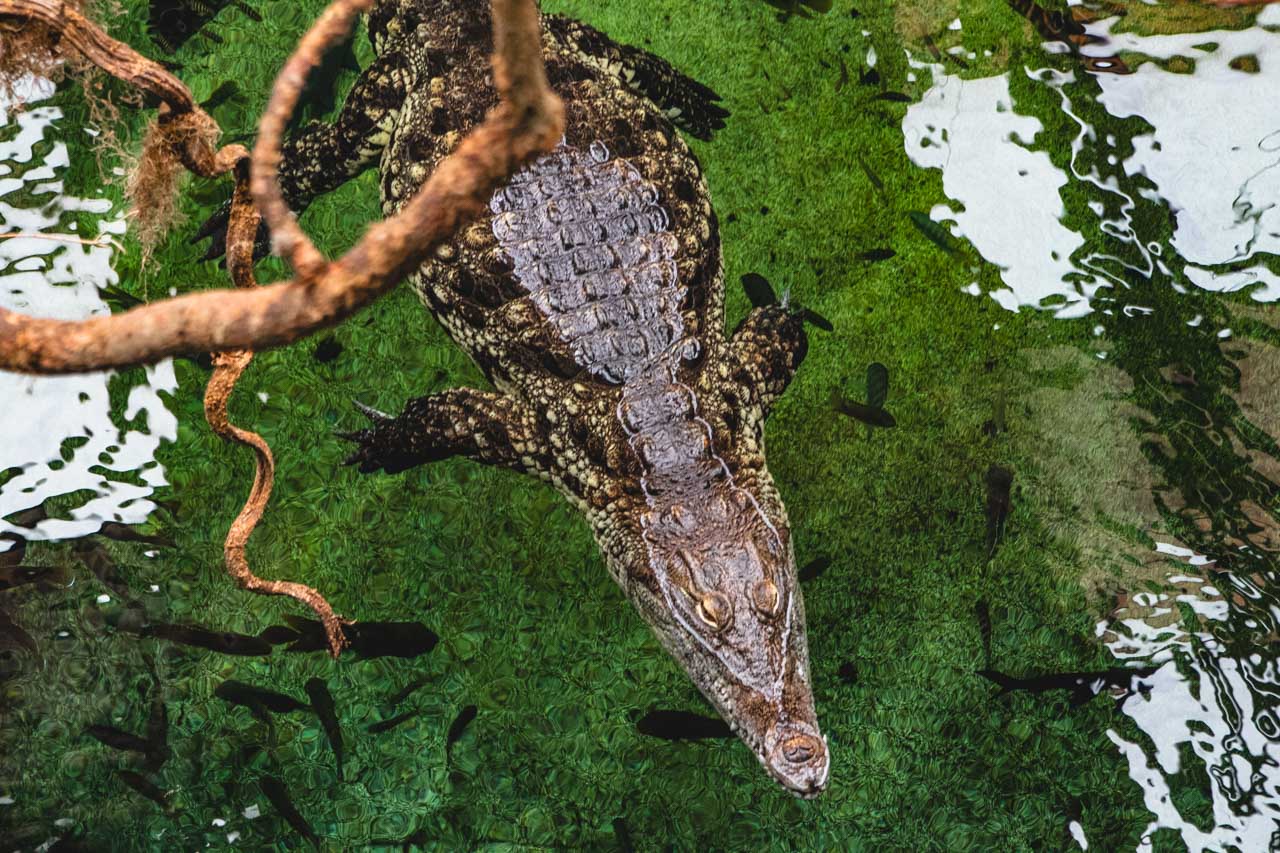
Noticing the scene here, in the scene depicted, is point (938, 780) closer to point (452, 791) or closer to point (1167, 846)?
point (1167, 846)

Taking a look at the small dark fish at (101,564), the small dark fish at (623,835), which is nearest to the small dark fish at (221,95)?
the small dark fish at (101,564)

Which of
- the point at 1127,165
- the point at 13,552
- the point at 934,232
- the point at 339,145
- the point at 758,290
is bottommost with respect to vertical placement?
the point at 13,552

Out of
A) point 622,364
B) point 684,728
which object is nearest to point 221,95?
A: point 622,364

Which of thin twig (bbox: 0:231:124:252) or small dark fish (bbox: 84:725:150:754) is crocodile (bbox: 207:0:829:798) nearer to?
thin twig (bbox: 0:231:124:252)

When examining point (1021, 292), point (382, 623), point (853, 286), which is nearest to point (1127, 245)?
point (1021, 292)

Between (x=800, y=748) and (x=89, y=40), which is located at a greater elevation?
(x=89, y=40)

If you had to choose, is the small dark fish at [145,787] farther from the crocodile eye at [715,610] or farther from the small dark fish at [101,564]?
the crocodile eye at [715,610]

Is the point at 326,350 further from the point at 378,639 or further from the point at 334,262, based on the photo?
the point at 334,262
